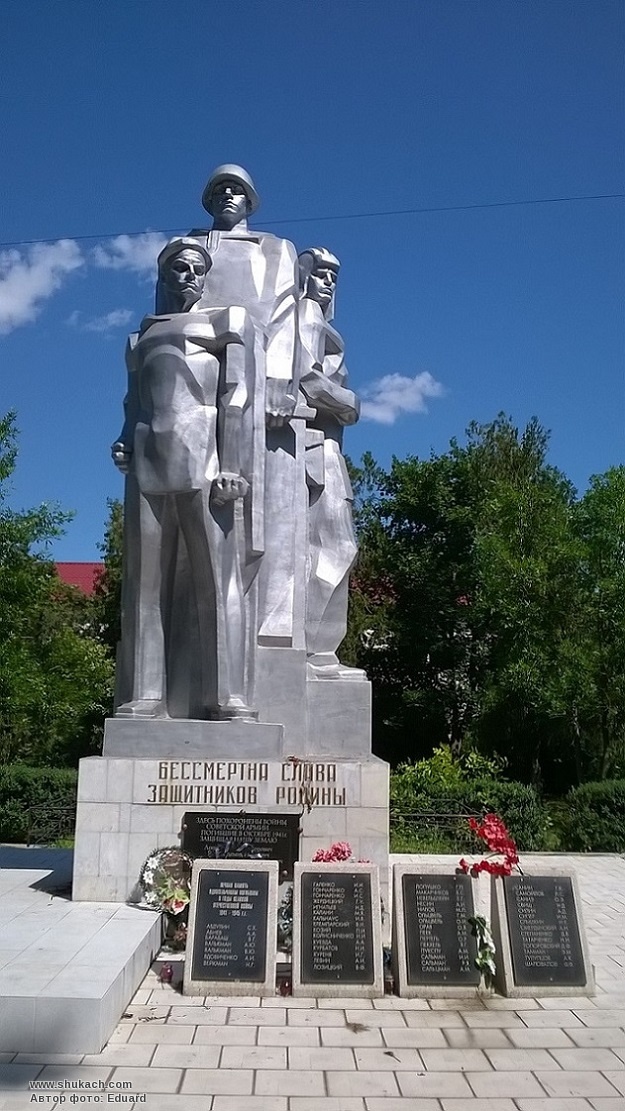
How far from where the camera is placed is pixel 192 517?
24.0ft

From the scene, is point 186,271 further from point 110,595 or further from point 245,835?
point 110,595

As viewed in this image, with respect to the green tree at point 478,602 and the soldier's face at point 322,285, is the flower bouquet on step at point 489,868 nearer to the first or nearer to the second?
the soldier's face at point 322,285

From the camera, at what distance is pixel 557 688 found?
17.1 metres

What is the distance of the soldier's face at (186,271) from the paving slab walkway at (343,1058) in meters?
5.48

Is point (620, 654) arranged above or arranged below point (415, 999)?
above

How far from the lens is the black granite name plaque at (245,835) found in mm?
6645

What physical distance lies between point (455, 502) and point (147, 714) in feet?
60.8

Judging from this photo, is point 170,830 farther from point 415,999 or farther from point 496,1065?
point 496,1065

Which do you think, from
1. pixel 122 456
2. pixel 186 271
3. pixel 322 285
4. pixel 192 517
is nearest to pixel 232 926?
pixel 192 517

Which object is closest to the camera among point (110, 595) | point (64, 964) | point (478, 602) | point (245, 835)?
point (64, 964)

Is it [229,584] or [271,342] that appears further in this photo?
[271,342]

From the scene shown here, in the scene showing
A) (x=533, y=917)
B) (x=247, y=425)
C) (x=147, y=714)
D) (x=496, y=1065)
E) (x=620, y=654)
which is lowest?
(x=496, y=1065)

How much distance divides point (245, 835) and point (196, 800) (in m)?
0.49

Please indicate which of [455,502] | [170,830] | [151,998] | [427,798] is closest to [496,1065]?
[151,998]
